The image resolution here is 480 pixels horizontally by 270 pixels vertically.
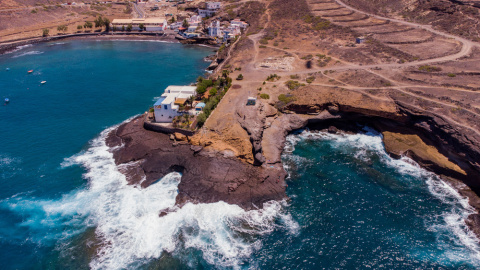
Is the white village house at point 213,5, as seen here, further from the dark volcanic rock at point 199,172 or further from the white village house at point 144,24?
the dark volcanic rock at point 199,172

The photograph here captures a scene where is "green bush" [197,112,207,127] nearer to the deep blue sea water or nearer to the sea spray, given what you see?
the deep blue sea water

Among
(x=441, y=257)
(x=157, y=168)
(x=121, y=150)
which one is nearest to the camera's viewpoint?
(x=441, y=257)

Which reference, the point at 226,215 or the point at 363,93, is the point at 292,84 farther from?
the point at 226,215

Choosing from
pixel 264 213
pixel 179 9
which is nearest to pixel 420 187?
pixel 264 213

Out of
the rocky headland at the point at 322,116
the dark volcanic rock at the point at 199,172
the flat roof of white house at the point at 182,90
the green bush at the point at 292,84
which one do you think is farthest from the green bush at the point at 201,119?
the green bush at the point at 292,84

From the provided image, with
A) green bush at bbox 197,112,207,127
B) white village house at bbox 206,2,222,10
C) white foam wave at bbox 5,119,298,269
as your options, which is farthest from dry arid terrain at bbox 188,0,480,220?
white village house at bbox 206,2,222,10

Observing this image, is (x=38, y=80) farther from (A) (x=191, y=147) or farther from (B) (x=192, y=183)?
(B) (x=192, y=183)
